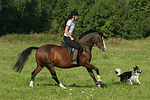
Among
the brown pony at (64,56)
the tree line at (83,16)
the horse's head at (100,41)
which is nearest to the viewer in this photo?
the brown pony at (64,56)

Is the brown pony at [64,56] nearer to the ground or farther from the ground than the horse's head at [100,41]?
nearer to the ground

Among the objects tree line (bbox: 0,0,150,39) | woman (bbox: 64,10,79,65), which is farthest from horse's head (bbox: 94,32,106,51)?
tree line (bbox: 0,0,150,39)

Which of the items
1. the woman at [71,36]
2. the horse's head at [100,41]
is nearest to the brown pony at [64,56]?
the horse's head at [100,41]

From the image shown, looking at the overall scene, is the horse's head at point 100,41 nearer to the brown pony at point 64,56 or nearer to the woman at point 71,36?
the brown pony at point 64,56

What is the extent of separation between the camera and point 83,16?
5903 cm

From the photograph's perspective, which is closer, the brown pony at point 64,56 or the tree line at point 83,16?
the brown pony at point 64,56

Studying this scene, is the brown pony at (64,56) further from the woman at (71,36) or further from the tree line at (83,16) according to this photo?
the tree line at (83,16)

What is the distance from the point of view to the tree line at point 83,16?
170 feet

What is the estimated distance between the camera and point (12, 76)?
42.2 ft

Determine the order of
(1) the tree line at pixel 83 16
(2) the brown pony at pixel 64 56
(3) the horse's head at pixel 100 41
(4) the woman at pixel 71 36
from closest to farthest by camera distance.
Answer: (4) the woman at pixel 71 36 < (2) the brown pony at pixel 64 56 < (3) the horse's head at pixel 100 41 < (1) the tree line at pixel 83 16

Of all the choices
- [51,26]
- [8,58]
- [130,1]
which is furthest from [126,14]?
[8,58]

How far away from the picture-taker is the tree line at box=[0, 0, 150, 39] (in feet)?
170

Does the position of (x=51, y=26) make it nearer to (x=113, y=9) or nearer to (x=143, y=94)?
(x=113, y=9)

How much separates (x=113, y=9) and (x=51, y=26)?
2249 cm
